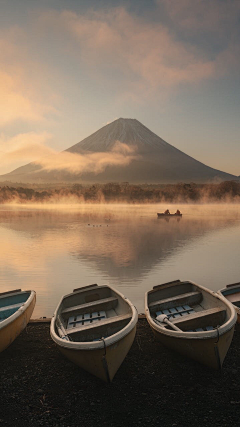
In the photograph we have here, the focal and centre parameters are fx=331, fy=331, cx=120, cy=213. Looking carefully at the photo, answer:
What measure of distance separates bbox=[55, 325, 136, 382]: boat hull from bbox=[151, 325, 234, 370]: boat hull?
48.1 inches

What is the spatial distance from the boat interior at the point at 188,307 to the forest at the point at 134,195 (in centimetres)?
14559

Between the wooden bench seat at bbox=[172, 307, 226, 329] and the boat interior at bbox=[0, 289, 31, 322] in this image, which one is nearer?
the wooden bench seat at bbox=[172, 307, 226, 329]

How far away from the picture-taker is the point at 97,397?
648cm

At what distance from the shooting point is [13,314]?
26.6 ft

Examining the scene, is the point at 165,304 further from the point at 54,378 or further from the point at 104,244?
the point at 104,244

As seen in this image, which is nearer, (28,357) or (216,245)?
(28,357)

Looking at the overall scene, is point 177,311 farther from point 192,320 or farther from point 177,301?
point 192,320

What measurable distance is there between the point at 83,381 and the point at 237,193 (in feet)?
525

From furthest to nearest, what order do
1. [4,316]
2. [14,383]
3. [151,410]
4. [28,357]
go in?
1. [4,316]
2. [28,357]
3. [14,383]
4. [151,410]

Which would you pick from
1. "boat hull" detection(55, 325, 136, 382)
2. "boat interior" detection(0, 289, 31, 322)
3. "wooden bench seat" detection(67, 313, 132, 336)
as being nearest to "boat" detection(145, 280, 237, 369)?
"wooden bench seat" detection(67, 313, 132, 336)

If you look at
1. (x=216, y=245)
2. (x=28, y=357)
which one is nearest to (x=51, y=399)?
(x=28, y=357)

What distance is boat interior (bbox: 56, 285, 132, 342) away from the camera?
7754mm

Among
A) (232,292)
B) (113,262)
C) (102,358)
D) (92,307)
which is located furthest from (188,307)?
(113,262)

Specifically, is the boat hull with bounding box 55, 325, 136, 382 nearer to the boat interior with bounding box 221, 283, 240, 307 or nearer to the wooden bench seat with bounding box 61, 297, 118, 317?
the wooden bench seat with bounding box 61, 297, 118, 317
